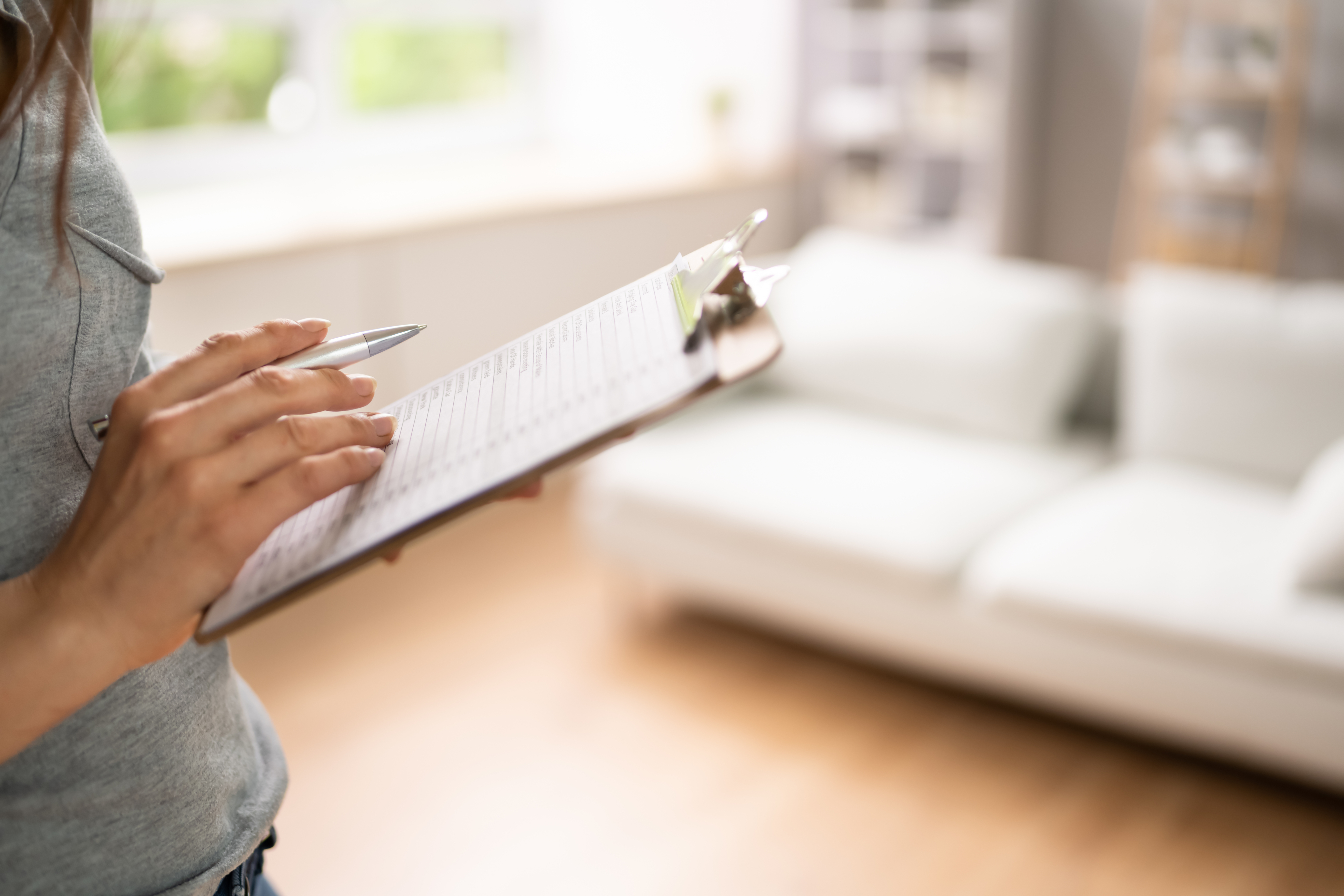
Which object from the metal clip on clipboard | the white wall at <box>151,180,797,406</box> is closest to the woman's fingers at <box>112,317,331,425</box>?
the metal clip on clipboard

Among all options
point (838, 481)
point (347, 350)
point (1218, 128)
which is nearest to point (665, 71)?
point (1218, 128)

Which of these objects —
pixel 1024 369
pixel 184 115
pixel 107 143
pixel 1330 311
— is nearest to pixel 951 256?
pixel 1024 369

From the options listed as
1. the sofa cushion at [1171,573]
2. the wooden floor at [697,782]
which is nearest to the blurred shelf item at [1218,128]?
the sofa cushion at [1171,573]

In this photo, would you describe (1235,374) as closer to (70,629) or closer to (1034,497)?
(1034,497)

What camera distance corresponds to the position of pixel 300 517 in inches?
21.5

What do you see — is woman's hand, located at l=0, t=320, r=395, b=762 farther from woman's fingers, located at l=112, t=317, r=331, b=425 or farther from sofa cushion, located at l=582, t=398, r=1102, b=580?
sofa cushion, located at l=582, t=398, r=1102, b=580

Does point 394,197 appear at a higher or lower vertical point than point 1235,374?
higher

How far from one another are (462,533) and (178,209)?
1158 mm

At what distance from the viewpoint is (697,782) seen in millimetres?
2049

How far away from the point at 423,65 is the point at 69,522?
3894 mm

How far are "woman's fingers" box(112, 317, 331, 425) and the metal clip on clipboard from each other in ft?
0.60

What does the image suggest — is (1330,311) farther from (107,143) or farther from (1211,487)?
(107,143)

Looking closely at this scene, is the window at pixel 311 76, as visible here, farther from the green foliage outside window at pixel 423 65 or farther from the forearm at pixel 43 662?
the forearm at pixel 43 662

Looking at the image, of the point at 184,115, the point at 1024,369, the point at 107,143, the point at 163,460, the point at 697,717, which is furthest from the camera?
the point at 184,115
